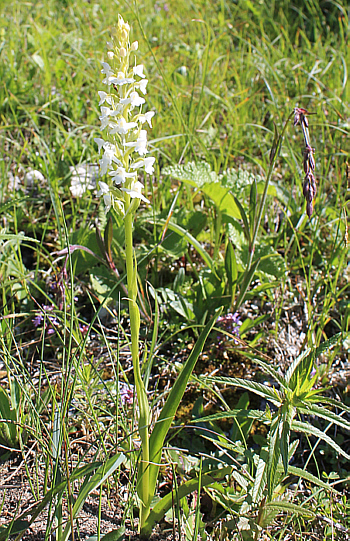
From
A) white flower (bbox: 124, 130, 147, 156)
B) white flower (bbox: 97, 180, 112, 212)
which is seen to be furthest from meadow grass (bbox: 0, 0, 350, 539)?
white flower (bbox: 124, 130, 147, 156)

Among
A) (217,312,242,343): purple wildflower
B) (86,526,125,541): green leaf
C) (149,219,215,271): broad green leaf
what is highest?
(149,219,215,271): broad green leaf

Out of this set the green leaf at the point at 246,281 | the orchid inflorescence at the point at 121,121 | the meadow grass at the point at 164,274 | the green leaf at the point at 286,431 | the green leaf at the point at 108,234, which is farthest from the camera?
the green leaf at the point at 246,281

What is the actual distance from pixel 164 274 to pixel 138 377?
1.09m

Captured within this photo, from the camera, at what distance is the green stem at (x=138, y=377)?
107cm

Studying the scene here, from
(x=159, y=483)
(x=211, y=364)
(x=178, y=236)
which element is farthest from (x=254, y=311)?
(x=159, y=483)

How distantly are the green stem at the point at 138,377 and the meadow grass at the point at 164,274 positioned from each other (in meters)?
0.05

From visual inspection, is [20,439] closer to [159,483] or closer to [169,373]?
[159,483]

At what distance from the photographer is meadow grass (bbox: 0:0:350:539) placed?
1.32m

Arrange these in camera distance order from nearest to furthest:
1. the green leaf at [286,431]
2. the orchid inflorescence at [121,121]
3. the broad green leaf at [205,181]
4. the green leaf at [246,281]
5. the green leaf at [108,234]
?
the orchid inflorescence at [121,121], the green leaf at [286,431], the green leaf at [108,234], the green leaf at [246,281], the broad green leaf at [205,181]

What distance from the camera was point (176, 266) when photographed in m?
2.24

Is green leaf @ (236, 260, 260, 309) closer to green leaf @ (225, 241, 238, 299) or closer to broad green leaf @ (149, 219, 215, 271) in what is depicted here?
green leaf @ (225, 241, 238, 299)

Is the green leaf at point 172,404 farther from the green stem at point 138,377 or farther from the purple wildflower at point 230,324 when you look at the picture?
the purple wildflower at point 230,324

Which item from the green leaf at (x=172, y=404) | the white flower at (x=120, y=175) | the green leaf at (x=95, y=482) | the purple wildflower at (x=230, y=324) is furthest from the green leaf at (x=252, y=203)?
the green leaf at (x=95, y=482)

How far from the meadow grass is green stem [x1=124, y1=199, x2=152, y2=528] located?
5 cm
